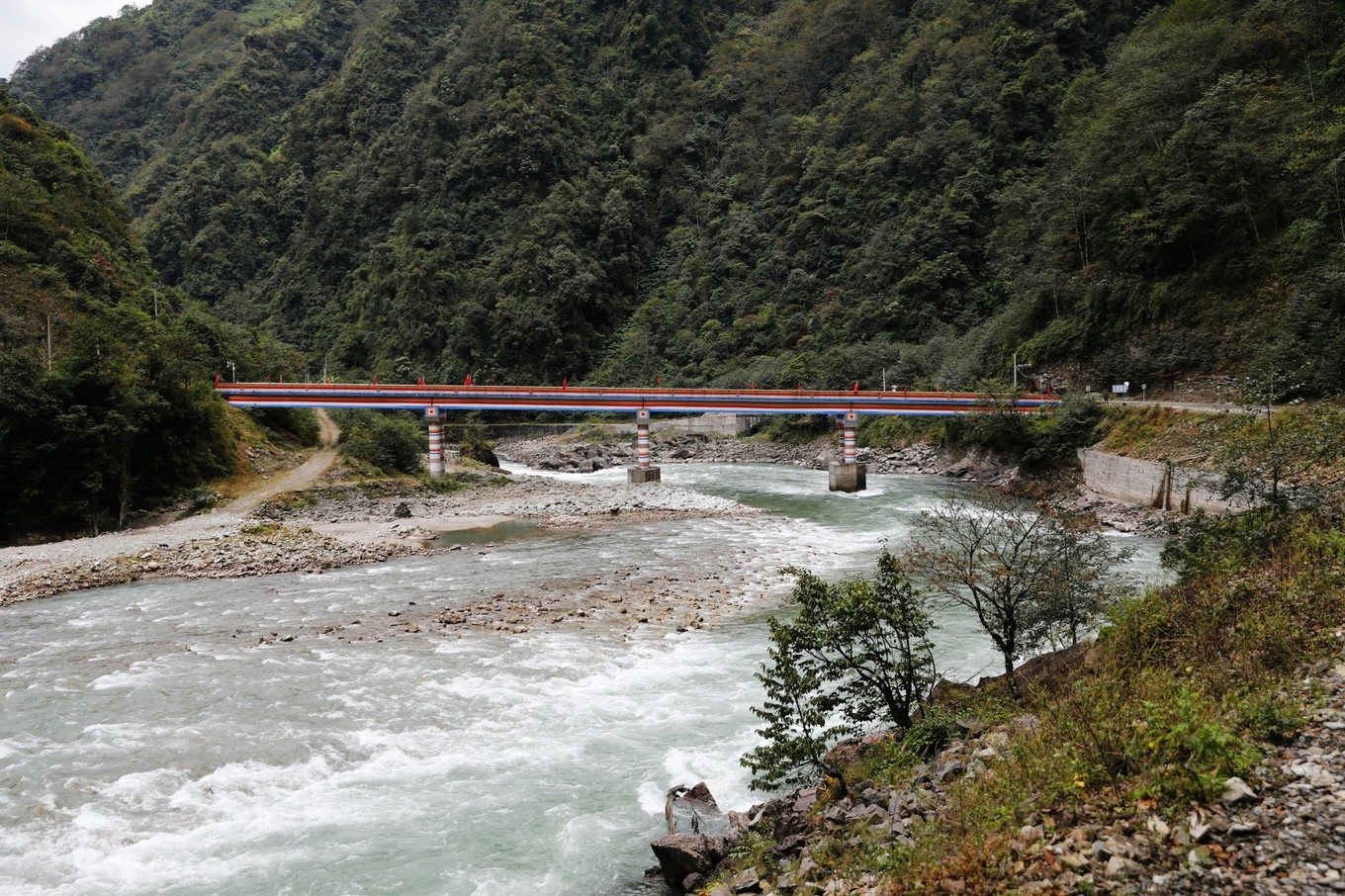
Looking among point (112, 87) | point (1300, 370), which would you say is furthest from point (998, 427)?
point (112, 87)

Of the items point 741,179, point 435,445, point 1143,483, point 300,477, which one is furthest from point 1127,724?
point 741,179

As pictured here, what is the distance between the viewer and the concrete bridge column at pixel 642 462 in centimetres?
4534

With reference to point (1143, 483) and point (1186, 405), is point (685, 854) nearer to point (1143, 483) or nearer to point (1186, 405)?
point (1143, 483)

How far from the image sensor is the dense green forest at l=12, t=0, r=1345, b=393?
3525 centimetres

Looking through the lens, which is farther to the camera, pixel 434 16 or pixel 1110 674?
pixel 434 16

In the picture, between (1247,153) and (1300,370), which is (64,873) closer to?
(1300,370)

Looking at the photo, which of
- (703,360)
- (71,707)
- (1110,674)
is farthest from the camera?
(703,360)

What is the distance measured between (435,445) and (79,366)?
65.4 feet

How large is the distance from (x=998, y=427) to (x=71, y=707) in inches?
1630

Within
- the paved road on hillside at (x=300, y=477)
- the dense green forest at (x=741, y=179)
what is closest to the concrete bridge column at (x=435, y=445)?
the paved road on hillside at (x=300, y=477)

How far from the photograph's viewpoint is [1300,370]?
944 inches

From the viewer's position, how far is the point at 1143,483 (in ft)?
93.8

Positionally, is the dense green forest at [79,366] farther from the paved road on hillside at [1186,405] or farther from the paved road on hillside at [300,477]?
the paved road on hillside at [1186,405]

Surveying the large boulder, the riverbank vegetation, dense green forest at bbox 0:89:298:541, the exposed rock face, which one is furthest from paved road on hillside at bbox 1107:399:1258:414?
the exposed rock face
